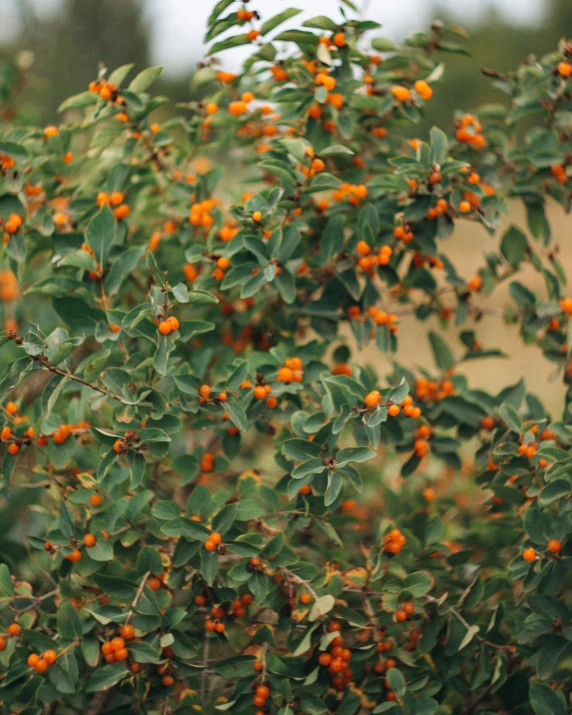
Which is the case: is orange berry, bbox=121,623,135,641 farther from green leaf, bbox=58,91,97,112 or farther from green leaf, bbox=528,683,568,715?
green leaf, bbox=58,91,97,112

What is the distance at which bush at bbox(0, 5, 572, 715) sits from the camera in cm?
111

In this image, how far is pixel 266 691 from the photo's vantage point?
1.11m

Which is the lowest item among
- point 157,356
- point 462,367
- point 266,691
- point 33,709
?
point 462,367

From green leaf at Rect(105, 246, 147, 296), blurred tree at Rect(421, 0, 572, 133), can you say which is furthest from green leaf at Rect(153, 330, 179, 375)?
blurred tree at Rect(421, 0, 572, 133)

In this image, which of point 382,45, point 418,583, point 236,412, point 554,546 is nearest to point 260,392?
point 236,412

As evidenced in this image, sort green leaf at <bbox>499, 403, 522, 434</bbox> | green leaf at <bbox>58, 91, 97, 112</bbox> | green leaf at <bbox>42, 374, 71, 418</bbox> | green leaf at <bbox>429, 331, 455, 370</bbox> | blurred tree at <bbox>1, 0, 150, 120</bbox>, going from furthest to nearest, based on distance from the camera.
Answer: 1. blurred tree at <bbox>1, 0, 150, 120</bbox>
2. green leaf at <bbox>429, 331, 455, 370</bbox>
3. green leaf at <bbox>58, 91, 97, 112</bbox>
4. green leaf at <bbox>499, 403, 522, 434</bbox>
5. green leaf at <bbox>42, 374, 71, 418</bbox>

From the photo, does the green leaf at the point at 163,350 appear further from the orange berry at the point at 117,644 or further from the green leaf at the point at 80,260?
the orange berry at the point at 117,644

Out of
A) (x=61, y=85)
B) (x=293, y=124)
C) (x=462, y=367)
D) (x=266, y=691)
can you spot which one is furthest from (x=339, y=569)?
(x=61, y=85)

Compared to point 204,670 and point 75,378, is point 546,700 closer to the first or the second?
point 204,670

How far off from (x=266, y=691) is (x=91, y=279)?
2.52ft

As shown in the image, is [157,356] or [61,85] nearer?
[157,356]

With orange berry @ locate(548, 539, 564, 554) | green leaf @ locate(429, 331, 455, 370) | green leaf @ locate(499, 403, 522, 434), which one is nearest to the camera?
orange berry @ locate(548, 539, 564, 554)

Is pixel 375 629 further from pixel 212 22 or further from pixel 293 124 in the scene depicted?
pixel 212 22

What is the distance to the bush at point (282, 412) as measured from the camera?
1.11 meters
